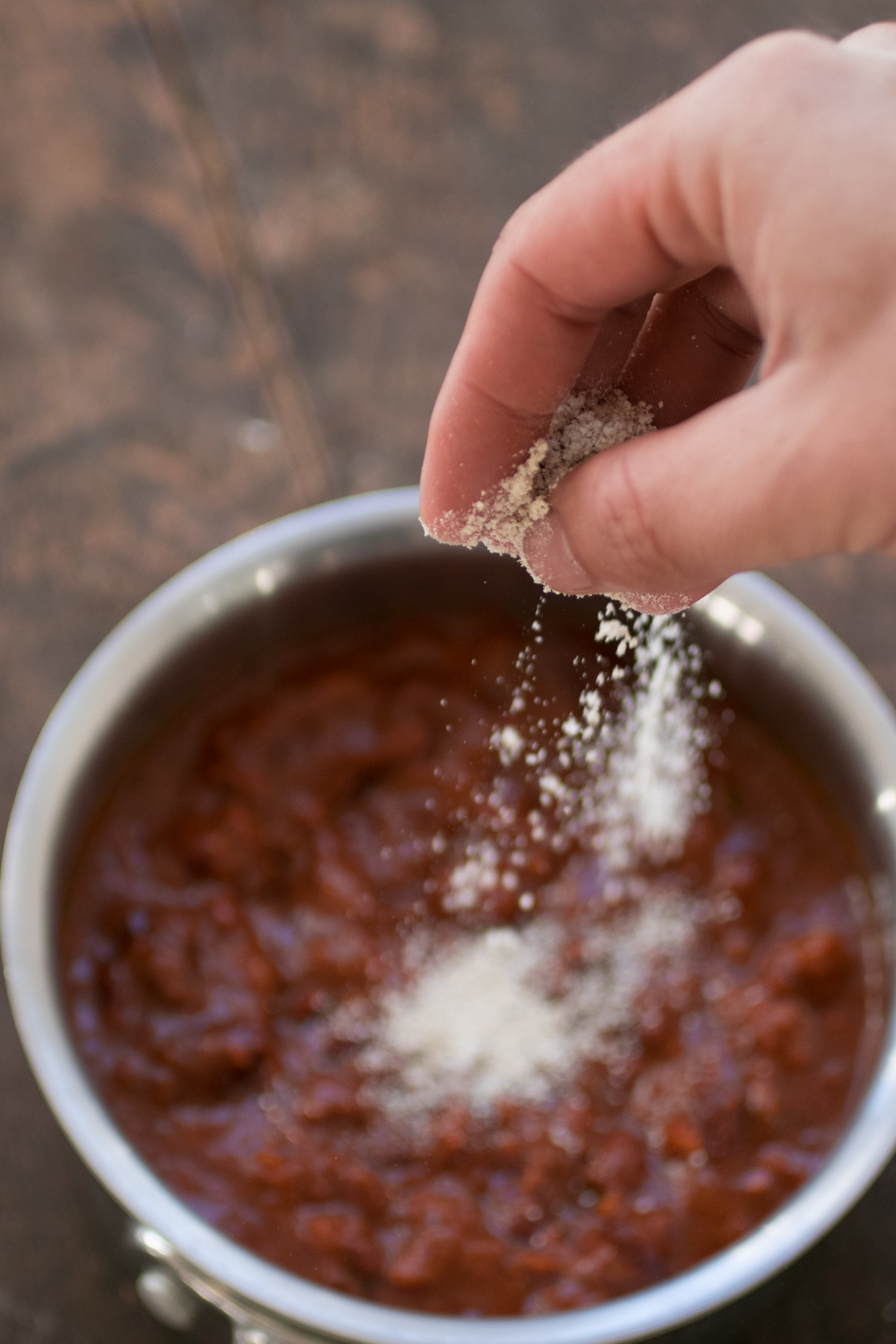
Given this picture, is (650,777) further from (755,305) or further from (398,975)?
(755,305)

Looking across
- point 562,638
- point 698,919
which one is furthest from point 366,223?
point 698,919

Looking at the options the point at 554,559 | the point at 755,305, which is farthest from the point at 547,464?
the point at 755,305

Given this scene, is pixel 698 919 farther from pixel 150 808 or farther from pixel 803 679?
pixel 150 808

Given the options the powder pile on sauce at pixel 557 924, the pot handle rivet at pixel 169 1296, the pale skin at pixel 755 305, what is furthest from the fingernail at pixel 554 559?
the pot handle rivet at pixel 169 1296

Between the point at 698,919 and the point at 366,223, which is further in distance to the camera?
the point at 366,223

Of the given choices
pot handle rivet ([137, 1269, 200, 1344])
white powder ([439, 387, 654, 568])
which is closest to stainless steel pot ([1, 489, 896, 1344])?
pot handle rivet ([137, 1269, 200, 1344])

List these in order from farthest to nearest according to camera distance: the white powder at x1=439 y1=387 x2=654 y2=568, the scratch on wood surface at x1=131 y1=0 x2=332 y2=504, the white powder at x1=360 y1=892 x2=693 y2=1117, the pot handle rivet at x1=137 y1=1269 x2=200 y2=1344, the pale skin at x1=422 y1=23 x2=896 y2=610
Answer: the scratch on wood surface at x1=131 y1=0 x2=332 y2=504
the white powder at x1=360 y1=892 x2=693 y2=1117
the pot handle rivet at x1=137 y1=1269 x2=200 y2=1344
the white powder at x1=439 y1=387 x2=654 y2=568
the pale skin at x1=422 y1=23 x2=896 y2=610

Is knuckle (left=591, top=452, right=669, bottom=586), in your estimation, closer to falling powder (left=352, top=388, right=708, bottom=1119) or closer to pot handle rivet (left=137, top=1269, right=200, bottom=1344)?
falling powder (left=352, top=388, right=708, bottom=1119)
